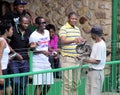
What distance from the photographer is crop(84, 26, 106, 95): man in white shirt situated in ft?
24.7

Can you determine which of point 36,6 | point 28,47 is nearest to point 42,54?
point 28,47

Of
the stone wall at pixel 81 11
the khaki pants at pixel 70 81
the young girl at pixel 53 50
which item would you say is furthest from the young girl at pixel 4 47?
the stone wall at pixel 81 11

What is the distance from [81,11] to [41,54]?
329 cm

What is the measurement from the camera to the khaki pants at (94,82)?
761cm

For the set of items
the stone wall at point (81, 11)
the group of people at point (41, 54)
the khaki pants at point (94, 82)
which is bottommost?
the khaki pants at point (94, 82)

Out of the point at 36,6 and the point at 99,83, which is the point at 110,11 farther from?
the point at 99,83

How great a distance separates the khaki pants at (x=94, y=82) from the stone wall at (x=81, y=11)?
339cm

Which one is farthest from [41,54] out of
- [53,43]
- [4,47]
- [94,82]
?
[53,43]

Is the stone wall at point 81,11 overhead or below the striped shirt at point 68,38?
overhead

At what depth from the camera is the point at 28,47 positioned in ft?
27.0

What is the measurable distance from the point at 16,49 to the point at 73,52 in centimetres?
104

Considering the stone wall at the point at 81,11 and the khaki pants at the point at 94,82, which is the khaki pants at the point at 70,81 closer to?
the khaki pants at the point at 94,82

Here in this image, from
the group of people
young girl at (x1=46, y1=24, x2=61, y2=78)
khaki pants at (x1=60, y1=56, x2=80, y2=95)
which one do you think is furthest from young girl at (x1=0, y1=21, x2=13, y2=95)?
young girl at (x1=46, y1=24, x2=61, y2=78)

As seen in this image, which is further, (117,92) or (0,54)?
(117,92)
